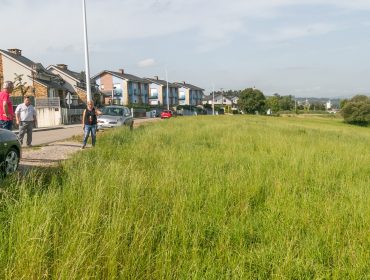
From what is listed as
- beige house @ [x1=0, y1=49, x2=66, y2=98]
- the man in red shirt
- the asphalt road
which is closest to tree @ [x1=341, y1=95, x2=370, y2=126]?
beige house @ [x1=0, y1=49, x2=66, y2=98]

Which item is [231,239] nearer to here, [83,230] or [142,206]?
[142,206]

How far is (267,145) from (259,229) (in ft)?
26.7

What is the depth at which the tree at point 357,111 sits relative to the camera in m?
69.9

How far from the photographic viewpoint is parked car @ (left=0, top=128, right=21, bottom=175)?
680cm

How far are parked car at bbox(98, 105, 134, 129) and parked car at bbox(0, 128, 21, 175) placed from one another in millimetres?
12222

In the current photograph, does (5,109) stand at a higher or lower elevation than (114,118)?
higher

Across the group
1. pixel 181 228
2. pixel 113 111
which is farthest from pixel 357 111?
pixel 181 228

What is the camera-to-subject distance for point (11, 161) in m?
7.35

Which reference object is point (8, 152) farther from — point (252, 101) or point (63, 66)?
point (252, 101)

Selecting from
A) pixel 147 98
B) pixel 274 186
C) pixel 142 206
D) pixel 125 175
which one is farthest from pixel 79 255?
pixel 147 98

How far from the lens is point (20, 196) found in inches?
152

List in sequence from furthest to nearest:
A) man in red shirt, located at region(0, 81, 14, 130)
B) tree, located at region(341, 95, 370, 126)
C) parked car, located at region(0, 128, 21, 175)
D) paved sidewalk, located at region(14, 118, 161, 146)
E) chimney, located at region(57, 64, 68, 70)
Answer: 1. tree, located at region(341, 95, 370, 126)
2. chimney, located at region(57, 64, 68, 70)
3. paved sidewalk, located at region(14, 118, 161, 146)
4. man in red shirt, located at region(0, 81, 14, 130)
5. parked car, located at region(0, 128, 21, 175)

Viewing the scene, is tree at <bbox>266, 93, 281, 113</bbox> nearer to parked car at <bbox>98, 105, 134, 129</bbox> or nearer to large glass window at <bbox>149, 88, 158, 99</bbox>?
large glass window at <bbox>149, 88, 158, 99</bbox>

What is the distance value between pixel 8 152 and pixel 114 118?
44.5 ft
